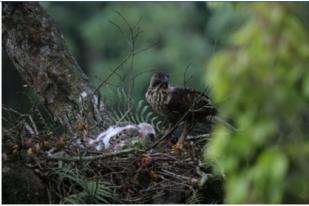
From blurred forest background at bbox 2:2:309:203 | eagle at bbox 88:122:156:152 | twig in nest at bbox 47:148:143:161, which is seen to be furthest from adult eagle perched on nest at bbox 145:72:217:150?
blurred forest background at bbox 2:2:309:203

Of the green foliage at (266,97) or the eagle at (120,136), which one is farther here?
the eagle at (120,136)

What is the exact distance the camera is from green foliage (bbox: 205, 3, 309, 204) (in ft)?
8.44

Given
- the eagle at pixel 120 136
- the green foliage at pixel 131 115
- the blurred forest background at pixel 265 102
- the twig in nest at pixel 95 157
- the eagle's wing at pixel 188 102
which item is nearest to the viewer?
the blurred forest background at pixel 265 102

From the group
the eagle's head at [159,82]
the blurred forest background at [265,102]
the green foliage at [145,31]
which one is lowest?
the green foliage at [145,31]

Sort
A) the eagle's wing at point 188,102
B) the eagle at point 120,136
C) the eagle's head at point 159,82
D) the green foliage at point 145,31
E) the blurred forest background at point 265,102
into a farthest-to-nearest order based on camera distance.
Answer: the green foliage at point 145,31 → the eagle's head at point 159,82 → the eagle's wing at point 188,102 → the eagle at point 120,136 → the blurred forest background at point 265,102

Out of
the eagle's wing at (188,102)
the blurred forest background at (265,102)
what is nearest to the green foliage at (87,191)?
the eagle's wing at (188,102)

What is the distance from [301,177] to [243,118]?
234 mm

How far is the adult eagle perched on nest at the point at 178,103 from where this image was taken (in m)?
5.09

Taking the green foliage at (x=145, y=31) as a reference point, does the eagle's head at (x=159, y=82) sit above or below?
above

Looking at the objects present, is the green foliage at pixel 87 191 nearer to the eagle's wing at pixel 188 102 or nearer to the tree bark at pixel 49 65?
the eagle's wing at pixel 188 102

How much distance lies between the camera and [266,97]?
2.59 metres

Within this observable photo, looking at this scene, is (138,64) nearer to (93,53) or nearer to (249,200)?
(93,53)

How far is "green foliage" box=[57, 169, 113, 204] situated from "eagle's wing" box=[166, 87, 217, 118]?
2.68 feet

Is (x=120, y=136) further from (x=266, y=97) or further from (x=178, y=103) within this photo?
(x=266, y=97)
